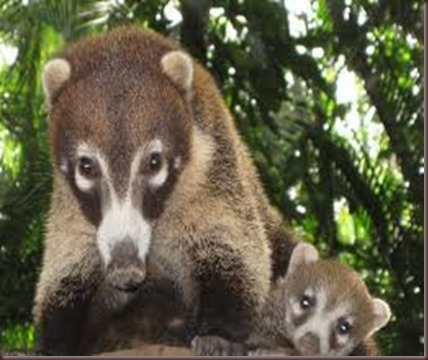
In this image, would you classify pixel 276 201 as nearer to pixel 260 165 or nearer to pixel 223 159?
pixel 260 165

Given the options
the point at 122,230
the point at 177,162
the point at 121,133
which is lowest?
the point at 177,162

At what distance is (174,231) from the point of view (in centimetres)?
479

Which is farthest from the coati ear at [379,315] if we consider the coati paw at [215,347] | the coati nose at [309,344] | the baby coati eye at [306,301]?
the coati paw at [215,347]

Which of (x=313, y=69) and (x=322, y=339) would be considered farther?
(x=313, y=69)

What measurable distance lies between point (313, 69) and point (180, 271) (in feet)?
5.38

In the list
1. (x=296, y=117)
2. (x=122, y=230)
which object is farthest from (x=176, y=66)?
(x=296, y=117)

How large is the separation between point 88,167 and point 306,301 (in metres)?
1.14

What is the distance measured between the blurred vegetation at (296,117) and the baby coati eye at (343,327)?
1.22 metres

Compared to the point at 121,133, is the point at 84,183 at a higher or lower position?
lower

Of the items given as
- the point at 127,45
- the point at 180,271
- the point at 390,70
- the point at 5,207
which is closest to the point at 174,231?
the point at 180,271

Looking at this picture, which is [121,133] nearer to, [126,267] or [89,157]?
[89,157]

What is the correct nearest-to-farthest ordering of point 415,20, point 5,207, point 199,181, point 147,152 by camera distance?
point 147,152, point 199,181, point 5,207, point 415,20

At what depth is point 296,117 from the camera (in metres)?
6.66

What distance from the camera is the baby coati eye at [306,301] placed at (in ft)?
17.0
